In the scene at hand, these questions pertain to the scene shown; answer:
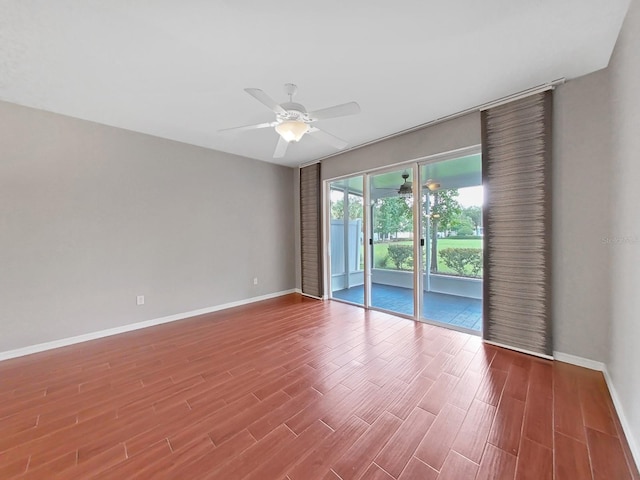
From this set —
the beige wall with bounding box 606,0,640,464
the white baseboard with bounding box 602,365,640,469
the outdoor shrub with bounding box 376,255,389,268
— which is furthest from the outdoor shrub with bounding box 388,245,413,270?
the white baseboard with bounding box 602,365,640,469

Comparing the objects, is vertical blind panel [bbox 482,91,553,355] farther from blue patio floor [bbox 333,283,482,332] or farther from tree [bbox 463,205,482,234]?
blue patio floor [bbox 333,283,482,332]

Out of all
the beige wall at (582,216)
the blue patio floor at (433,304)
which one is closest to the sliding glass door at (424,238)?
the blue patio floor at (433,304)

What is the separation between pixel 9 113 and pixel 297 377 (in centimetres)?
387

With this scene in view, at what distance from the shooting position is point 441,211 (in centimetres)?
334

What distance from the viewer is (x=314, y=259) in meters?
4.75

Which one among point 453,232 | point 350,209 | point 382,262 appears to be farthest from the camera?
point 350,209

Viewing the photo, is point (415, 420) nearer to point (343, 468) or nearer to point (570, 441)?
point (343, 468)

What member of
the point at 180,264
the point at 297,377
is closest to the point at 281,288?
the point at 180,264

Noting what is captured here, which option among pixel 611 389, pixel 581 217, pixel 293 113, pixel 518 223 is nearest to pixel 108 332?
pixel 293 113

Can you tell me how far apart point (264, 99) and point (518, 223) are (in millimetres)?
2617

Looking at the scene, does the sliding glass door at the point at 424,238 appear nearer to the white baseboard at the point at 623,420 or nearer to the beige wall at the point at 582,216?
the beige wall at the point at 582,216

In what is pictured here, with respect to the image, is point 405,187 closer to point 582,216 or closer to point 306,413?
point 582,216

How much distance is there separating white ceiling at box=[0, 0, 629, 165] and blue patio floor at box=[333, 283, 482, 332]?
259 cm

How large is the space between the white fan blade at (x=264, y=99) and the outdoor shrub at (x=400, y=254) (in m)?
2.49
